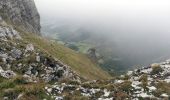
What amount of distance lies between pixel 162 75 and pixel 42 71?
84.9 feet

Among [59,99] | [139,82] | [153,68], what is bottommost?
[59,99]

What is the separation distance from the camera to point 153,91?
3250cm

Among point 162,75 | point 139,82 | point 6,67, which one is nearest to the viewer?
point 139,82

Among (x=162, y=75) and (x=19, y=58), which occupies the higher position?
(x=19, y=58)

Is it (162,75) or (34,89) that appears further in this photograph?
(162,75)

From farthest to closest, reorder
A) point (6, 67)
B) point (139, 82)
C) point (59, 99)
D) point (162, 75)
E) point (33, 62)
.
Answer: point (33, 62) < point (6, 67) < point (162, 75) < point (139, 82) < point (59, 99)

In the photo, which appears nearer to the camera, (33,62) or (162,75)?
(162,75)

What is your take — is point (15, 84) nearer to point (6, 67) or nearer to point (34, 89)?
point (34, 89)

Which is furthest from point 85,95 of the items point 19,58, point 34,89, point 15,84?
point 19,58

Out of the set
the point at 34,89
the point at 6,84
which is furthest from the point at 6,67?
the point at 34,89

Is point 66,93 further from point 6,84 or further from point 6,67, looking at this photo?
point 6,67

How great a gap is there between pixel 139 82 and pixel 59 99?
318 inches

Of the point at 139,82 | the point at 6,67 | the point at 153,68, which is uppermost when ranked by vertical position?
the point at 6,67

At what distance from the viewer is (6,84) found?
34.7m
